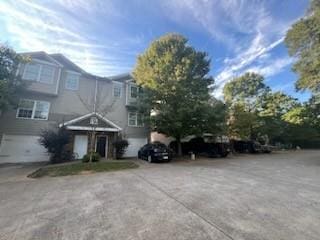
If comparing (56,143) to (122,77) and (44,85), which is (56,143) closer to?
(44,85)

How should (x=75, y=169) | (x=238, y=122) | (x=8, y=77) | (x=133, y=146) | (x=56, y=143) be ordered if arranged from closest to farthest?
(x=75, y=169), (x=8, y=77), (x=56, y=143), (x=133, y=146), (x=238, y=122)

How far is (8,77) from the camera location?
11.2 metres

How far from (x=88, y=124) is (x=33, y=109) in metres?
4.40

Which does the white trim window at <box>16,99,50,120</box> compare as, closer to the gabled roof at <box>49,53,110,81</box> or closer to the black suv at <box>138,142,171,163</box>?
the gabled roof at <box>49,53,110,81</box>

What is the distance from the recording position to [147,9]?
10062mm

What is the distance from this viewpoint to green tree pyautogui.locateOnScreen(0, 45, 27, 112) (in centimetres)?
1048

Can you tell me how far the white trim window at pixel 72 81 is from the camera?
51.0ft

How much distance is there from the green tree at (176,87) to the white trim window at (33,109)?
8.13 meters

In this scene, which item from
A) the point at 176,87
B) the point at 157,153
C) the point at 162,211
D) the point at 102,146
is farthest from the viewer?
the point at 102,146

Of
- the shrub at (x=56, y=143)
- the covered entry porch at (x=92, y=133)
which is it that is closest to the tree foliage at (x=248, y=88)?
the covered entry porch at (x=92, y=133)

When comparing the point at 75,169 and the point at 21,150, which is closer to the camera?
the point at 75,169

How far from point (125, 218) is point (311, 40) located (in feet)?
66.0

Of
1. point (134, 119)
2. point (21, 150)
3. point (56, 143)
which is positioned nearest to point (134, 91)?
point (134, 119)

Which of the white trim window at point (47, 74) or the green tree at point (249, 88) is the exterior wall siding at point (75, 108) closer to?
the white trim window at point (47, 74)
